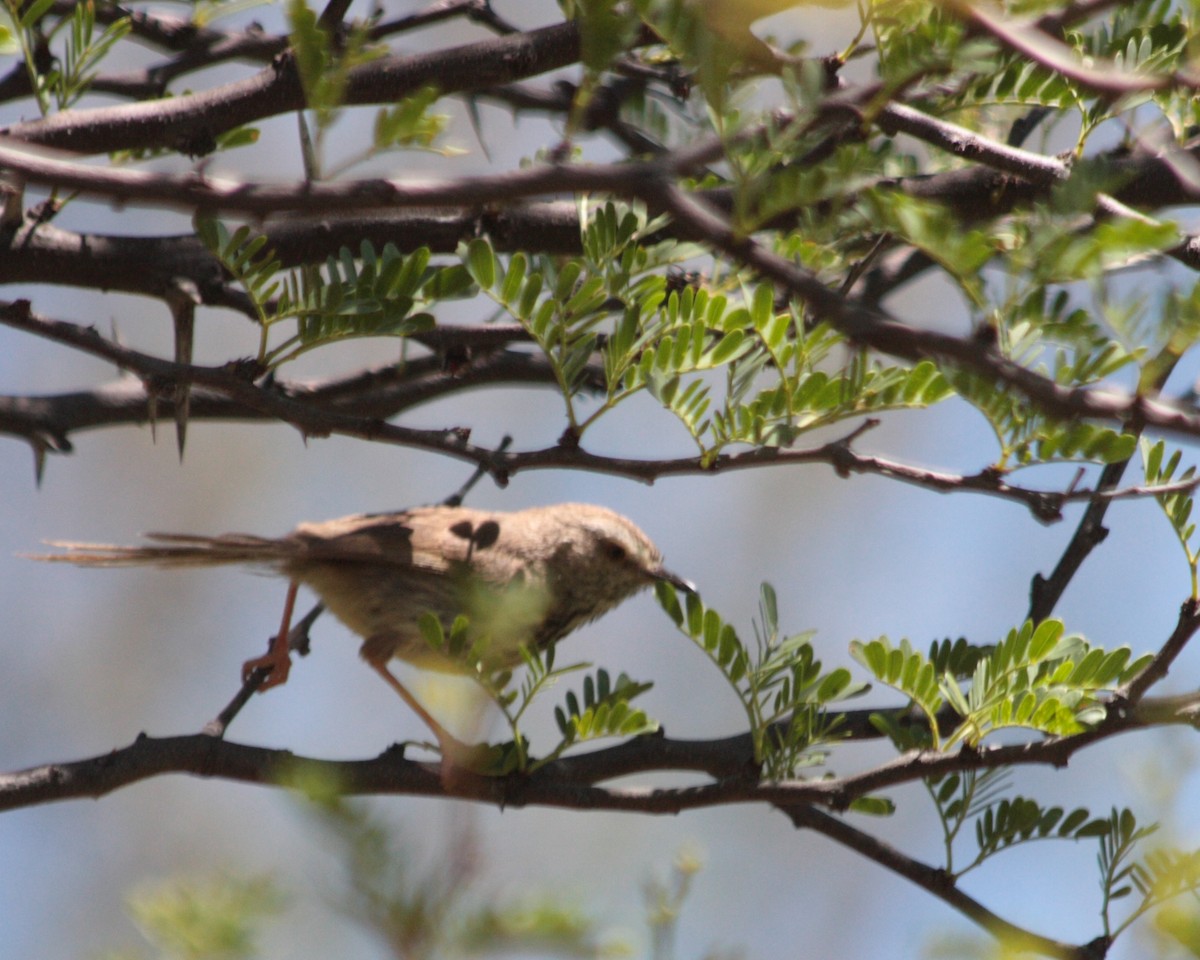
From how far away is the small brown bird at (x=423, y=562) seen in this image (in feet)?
12.8

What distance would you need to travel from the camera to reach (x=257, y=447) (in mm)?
8789

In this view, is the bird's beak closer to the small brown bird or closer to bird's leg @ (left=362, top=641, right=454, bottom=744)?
the small brown bird

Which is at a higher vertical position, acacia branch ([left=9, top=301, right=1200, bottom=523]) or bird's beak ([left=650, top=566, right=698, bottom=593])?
acacia branch ([left=9, top=301, right=1200, bottom=523])

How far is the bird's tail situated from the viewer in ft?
12.0

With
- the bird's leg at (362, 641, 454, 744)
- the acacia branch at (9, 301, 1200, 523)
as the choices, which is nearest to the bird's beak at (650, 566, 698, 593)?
the bird's leg at (362, 641, 454, 744)

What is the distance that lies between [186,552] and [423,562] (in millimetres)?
763

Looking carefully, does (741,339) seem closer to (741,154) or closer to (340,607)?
(741,154)

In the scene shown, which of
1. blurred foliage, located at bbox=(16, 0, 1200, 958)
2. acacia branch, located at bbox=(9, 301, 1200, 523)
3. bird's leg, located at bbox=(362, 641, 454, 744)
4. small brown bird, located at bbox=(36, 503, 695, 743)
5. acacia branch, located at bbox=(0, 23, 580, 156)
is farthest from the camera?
bird's leg, located at bbox=(362, 641, 454, 744)

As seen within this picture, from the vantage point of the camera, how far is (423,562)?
4191 mm

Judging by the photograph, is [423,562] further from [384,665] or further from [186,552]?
[186,552]

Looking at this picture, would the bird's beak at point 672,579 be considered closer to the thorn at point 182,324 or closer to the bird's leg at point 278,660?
the bird's leg at point 278,660

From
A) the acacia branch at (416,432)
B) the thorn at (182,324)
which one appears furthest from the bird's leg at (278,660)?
the thorn at (182,324)

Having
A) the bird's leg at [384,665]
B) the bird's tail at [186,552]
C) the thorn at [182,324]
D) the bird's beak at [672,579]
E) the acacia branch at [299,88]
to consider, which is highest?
the acacia branch at [299,88]

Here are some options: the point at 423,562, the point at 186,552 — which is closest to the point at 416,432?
the point at 186,552
